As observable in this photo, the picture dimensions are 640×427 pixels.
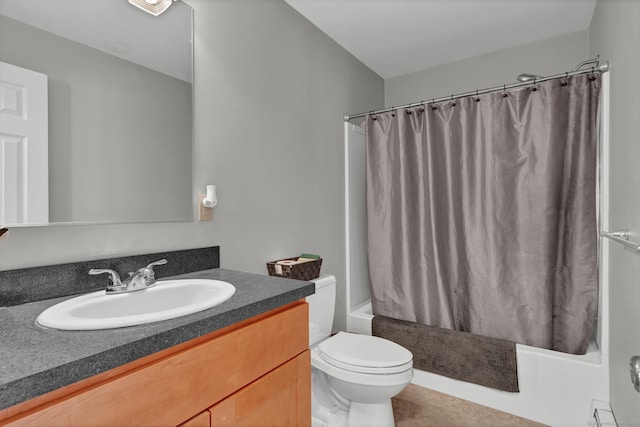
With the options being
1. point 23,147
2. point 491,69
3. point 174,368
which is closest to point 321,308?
point 174,368

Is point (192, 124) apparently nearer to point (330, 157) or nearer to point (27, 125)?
point (27, 125)

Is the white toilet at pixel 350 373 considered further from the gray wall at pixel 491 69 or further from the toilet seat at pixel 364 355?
the gray wall at pixel 491 69

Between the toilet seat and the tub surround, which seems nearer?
the tub surround

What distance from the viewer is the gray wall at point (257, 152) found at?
127 centimetres

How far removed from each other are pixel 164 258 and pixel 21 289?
1.42 ft

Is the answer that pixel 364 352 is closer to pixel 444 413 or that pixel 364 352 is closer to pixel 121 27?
pixel 444 413

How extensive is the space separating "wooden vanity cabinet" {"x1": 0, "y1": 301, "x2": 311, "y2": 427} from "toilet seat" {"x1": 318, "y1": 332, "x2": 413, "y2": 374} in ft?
1.32

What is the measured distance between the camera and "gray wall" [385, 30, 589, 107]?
2381 mm

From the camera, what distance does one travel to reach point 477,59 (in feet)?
8.85

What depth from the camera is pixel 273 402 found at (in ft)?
3.30

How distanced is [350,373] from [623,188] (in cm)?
142

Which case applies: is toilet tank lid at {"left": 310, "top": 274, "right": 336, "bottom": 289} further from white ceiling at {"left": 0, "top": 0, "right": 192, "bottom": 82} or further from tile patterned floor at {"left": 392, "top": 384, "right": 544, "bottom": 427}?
white ceiling at {"left": 0, "top": 0, "right": 192, "bottom": 82}

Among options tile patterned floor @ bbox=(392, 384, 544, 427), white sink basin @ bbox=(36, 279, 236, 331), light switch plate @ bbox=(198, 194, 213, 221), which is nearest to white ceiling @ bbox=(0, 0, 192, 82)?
light switch plate @ bbox=(198, 194, 213, 221)

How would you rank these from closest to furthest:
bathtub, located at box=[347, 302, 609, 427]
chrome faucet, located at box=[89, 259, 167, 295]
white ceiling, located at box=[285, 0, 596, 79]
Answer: chrome faucet, located at box=[89, 259, 167, 295] → bathtub, located at box=[347, 302, 609, 427] → white ceiling, located at box=[285, 0, 596, 79]
